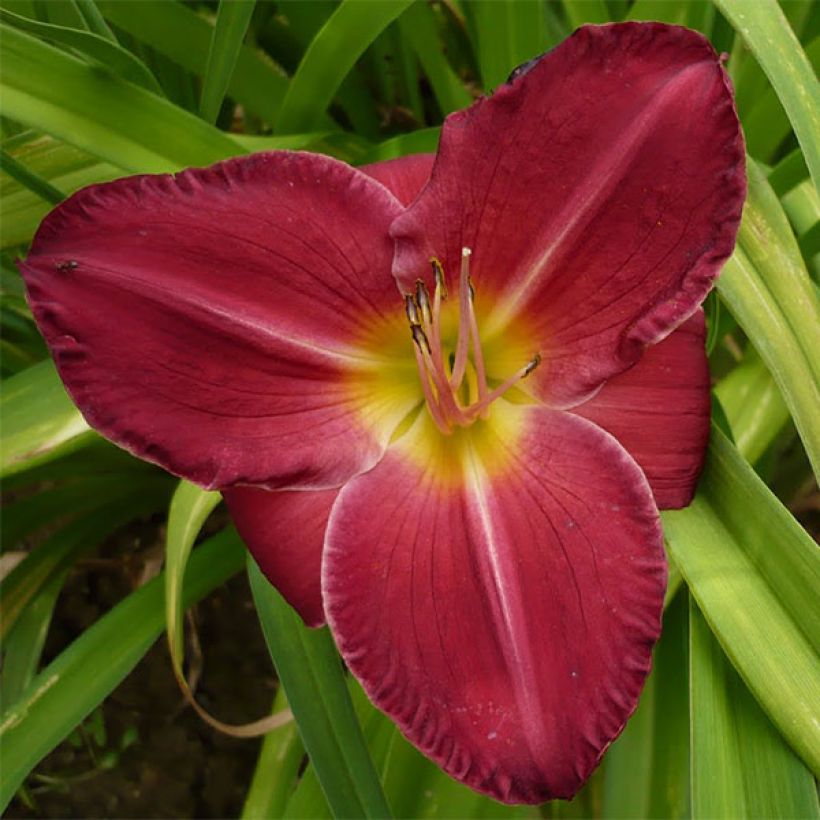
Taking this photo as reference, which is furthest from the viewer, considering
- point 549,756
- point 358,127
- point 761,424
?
point 358,127

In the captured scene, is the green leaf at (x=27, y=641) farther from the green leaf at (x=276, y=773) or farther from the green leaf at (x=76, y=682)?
the green leaf at (x=276, y=773)

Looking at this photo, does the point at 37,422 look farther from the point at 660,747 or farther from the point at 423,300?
the point at 660,747

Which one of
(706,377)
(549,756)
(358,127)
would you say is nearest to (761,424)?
(706,377)

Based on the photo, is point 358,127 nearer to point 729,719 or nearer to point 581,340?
point 581,340

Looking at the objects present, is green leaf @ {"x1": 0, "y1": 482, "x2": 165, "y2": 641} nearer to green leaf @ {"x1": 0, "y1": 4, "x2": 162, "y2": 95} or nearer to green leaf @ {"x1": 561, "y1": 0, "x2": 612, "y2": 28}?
green leaf @ {"x1": 0, "y1": 4, "x2": 162, "y2": 95}

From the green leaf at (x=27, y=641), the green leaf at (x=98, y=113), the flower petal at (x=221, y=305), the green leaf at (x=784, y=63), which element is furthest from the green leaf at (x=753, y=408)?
the green leaf at (x=27, y=641)
